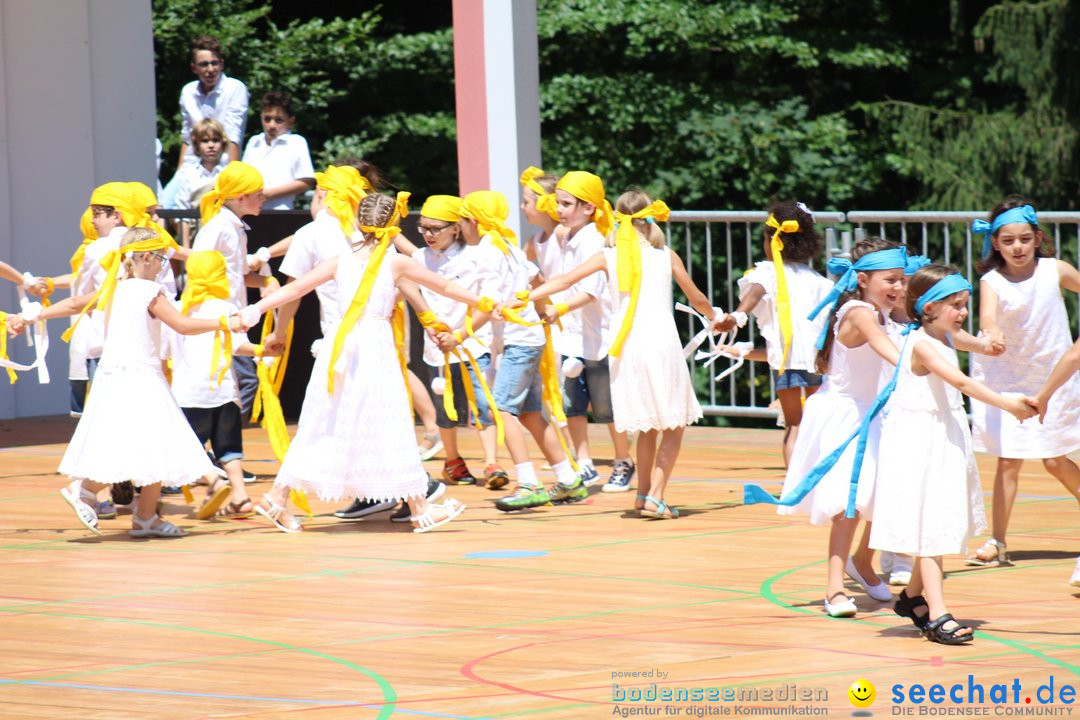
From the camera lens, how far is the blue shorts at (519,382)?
32.8 ft

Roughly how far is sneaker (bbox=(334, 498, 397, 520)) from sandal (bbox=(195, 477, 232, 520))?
61 centimetres

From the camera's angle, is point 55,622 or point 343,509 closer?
point 55,622

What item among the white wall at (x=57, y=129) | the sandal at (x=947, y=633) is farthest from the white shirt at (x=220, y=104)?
the sandal at (x=947, y=633)

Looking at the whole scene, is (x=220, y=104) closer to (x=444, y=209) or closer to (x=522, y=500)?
(x=444, y=209)

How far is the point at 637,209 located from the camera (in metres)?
9.54

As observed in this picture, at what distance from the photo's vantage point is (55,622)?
23.1 ft

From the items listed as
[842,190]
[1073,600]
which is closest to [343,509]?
[1073,600]

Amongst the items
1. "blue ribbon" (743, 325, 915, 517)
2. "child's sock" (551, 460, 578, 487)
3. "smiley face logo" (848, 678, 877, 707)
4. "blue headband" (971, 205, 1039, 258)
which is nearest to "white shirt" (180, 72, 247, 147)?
"child's sock" (551, 460, 578, 487)

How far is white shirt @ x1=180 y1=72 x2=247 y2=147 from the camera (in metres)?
14.1

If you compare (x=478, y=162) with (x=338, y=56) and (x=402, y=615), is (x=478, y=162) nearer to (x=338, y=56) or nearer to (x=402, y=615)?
(x=402, y=615)

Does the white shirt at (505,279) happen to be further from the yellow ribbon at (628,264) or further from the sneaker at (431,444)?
the sneaker at (431,444)

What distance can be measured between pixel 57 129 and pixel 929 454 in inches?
413

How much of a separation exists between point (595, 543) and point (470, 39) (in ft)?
20.3

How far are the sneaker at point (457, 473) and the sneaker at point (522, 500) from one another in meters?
1.11
